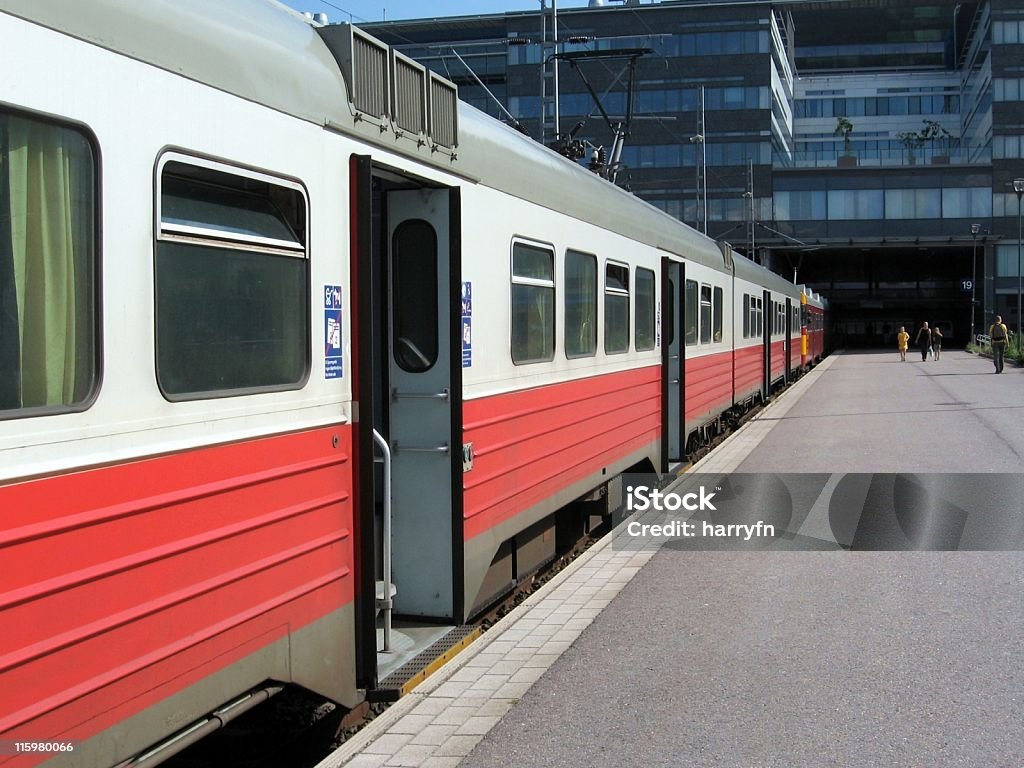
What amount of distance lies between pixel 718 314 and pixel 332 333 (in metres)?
12.3

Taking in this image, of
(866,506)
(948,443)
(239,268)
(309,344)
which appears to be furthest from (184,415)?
(948,443)

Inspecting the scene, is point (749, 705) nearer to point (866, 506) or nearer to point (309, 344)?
point (309, 344)

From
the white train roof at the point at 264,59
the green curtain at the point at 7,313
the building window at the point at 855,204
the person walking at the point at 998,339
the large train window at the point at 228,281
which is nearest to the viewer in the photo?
the green curtain at the point at 7,313

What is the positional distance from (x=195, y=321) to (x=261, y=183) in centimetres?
63

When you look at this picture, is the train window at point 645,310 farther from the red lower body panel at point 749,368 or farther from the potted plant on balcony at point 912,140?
the potted plant on balcony at point 912,140

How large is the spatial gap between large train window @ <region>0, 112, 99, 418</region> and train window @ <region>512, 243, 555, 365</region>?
382 centimetres

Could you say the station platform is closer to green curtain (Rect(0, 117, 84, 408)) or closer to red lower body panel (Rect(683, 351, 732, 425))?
green curtain (Rect(0, 117, 84, 408))

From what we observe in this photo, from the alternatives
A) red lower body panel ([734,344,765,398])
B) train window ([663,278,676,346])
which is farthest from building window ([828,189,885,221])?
train window ([663,278,676,346])

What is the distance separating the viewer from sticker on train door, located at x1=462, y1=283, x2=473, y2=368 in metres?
6.15

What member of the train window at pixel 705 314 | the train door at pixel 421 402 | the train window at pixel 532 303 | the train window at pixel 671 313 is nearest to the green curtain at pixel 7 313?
the train door at pixel 421 402

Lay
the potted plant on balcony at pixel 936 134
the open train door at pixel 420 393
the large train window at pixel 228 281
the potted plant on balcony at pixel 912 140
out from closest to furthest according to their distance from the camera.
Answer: the large train window at pixel 228 281
the open train door at pixel 420 393
the potted plant on balcony at pixel 936 134
the potted plant on balcony at pixel 912 140

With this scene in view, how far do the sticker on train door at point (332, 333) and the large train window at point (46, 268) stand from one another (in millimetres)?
1362

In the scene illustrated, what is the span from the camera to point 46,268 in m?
3.25

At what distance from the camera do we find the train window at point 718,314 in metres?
16.1
